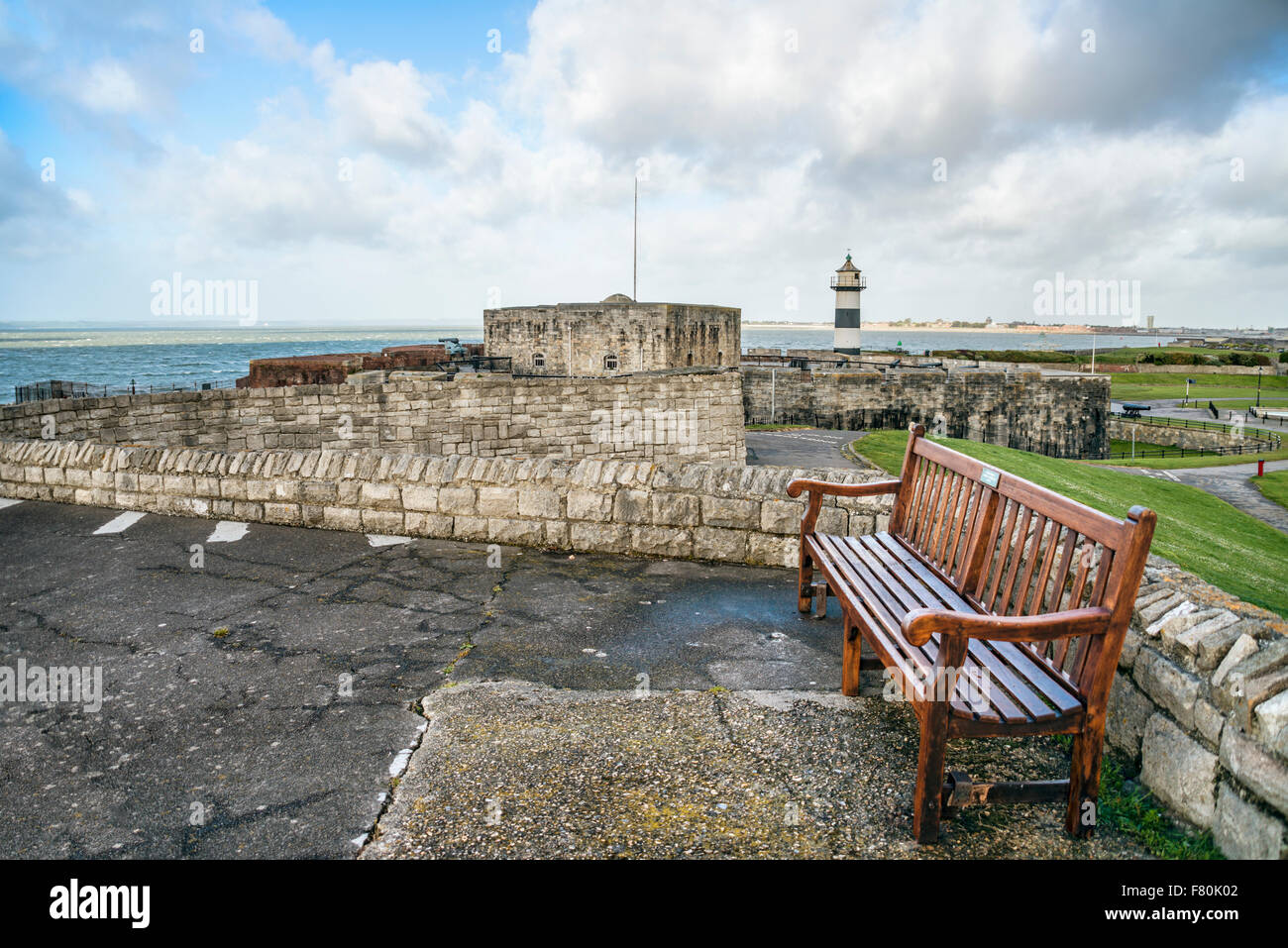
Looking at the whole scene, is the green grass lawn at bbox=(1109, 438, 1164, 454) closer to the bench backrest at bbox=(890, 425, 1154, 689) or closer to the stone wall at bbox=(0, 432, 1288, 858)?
the stone wall at bbox=(0, 432, 1288, 858)

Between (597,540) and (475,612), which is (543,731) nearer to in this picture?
(475,612)

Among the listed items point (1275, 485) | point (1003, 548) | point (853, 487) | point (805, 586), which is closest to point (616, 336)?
point (1275, 485)

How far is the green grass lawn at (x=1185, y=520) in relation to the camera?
1074 centimetres

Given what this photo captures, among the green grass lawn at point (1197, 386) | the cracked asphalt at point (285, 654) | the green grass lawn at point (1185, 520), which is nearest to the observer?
the cracked asphalt at point (285, 654)

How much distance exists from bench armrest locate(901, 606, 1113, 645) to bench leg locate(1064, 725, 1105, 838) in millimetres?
372

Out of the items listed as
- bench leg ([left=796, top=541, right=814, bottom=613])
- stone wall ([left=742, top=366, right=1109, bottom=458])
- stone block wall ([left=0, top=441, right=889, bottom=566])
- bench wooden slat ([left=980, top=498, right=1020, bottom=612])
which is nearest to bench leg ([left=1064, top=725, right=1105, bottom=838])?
bench wooden slat ([left=980, top=498, right=1020, bottom=612])

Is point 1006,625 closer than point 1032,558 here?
Yes

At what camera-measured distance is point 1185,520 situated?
17156 mm

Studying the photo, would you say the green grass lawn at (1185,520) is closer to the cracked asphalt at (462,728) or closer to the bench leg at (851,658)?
the bench leg at (851,658)

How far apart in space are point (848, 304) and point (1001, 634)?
57.3m

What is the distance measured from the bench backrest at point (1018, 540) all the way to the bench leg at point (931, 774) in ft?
1.82

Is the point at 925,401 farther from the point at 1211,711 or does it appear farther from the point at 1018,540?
the point at 1211,711

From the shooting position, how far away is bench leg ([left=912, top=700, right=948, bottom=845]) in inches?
104

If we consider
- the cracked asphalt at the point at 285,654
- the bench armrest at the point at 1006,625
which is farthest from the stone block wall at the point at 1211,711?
the cracked asphalt at the point at 285,654
